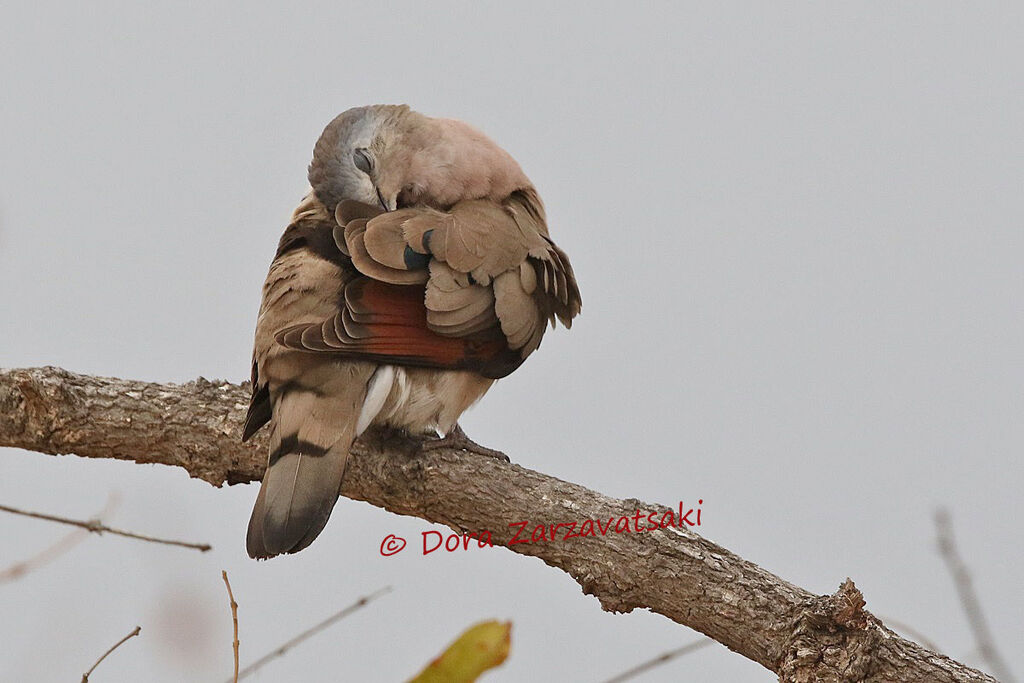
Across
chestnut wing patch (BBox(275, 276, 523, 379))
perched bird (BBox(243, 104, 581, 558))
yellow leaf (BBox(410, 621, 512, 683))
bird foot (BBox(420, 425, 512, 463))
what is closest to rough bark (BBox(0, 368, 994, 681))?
bird foot (BBox(420, 425, 512, 463))

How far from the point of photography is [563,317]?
3307mm

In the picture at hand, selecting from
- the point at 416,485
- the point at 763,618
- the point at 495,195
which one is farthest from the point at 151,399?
the point at 763,618

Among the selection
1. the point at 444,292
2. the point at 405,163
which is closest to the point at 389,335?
the point at 444,292

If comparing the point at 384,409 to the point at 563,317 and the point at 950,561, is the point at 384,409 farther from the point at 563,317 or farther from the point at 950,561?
the point at 950,561

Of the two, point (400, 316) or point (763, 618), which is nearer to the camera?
point (763, 618)

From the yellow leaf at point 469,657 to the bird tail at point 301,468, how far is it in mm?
1528

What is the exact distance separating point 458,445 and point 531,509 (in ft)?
1.07

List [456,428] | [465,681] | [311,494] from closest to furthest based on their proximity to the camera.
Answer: [465,681] < [311,494] < [456,428]

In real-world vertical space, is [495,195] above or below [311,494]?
above

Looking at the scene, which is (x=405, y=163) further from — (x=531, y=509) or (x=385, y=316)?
(x=531, y=509)

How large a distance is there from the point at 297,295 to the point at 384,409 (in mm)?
365

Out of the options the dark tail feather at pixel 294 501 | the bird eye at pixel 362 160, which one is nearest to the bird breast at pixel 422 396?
the dark tail feather at pixel 294 501

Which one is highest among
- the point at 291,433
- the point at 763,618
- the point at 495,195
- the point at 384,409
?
the point at 495,195

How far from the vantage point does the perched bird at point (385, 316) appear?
8.95ft
